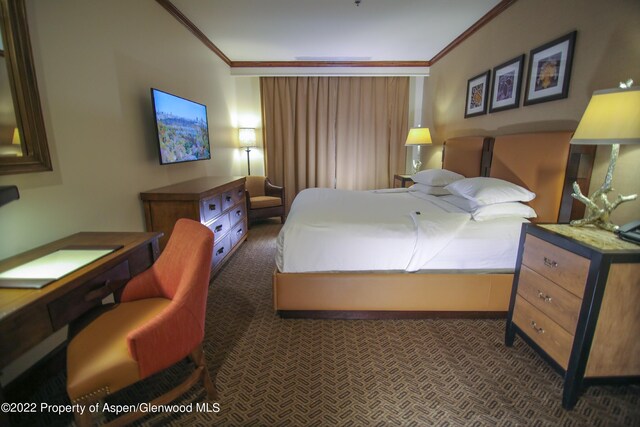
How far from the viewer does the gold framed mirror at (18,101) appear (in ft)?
4.41

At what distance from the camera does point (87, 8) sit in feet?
6.16

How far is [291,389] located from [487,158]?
9.28 ft

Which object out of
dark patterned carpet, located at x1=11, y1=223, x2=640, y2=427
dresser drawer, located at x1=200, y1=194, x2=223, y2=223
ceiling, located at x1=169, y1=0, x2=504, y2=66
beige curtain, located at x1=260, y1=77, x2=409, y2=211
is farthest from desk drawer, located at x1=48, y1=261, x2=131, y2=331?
beige curtain, located at x1=260, y1=77, x2=409, y2=211

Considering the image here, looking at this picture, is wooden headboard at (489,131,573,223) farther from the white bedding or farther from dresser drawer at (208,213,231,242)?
dresser drawer at (208,213,231,242)

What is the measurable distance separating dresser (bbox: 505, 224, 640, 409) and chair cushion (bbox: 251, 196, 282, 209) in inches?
140

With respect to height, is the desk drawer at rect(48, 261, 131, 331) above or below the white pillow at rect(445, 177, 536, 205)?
below

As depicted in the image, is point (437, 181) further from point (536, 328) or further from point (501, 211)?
point (536, 328)

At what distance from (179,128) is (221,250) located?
132 cm

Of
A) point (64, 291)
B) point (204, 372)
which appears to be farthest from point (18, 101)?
point (204, 372)

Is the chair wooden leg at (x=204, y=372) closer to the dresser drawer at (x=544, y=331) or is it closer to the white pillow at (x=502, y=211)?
the dresser drawer at (x=544, y=331)

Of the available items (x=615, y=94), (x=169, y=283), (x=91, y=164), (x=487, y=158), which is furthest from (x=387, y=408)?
(x=487, y=158)

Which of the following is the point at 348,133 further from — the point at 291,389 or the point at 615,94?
the point at 291,389

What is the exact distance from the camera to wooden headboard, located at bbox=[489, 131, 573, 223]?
6.93ft

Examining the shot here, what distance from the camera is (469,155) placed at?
10.7 ft
